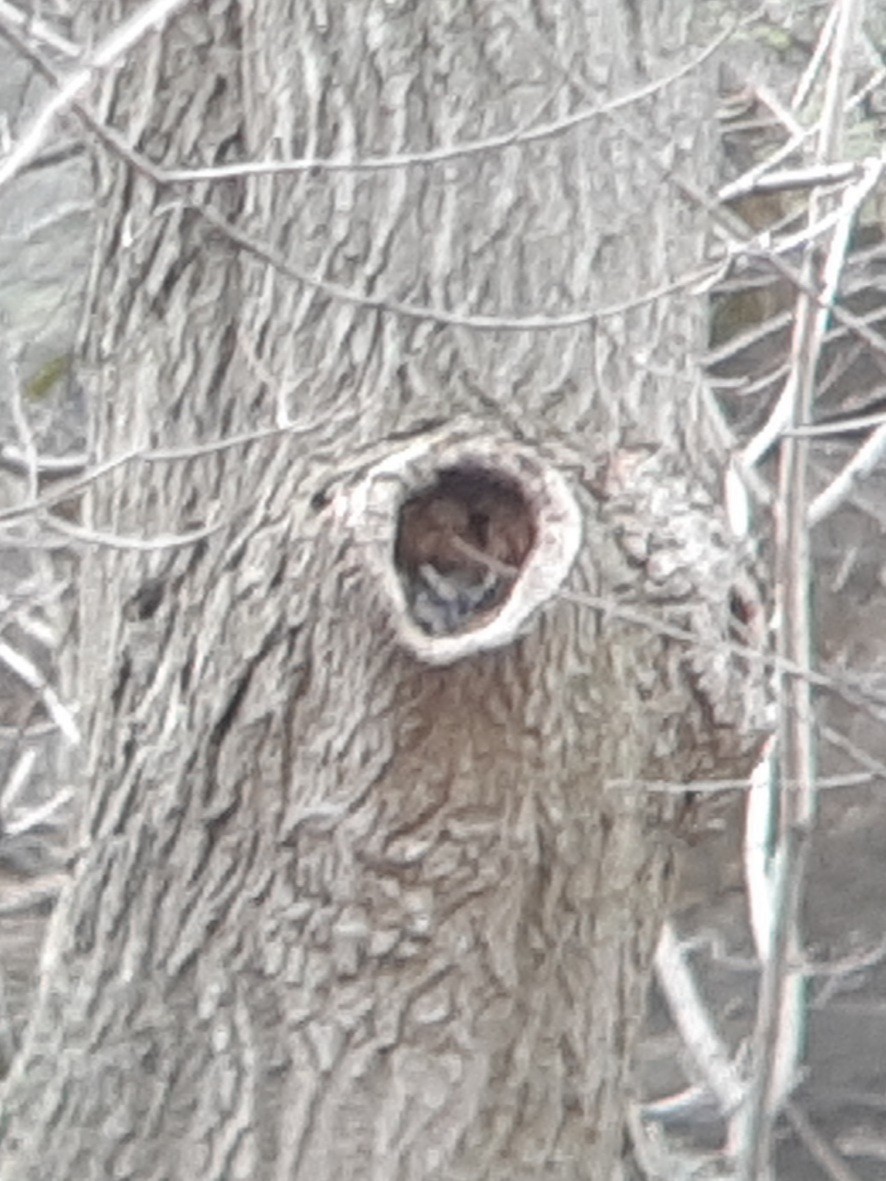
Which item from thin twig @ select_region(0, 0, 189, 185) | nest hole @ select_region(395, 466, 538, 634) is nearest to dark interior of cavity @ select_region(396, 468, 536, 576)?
nest hole @ select_region(395, 466, 538, 634)

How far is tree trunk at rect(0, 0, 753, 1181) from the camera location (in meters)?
2.79

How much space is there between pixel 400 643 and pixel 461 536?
14 centimetres

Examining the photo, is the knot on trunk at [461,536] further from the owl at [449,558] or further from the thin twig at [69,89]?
the thin twig at [69,89]

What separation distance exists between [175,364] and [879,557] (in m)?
3.67

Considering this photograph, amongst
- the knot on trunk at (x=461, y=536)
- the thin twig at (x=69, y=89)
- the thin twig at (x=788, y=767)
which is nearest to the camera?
the thin twig at (x=69, y=89)

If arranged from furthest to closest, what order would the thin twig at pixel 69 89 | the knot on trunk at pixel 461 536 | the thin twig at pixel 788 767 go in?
the thin twig at pixel 788 767, the knot on trunk at pixel 461 536, the thin twig at pixel 69 89

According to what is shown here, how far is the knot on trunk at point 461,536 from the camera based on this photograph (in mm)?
2713

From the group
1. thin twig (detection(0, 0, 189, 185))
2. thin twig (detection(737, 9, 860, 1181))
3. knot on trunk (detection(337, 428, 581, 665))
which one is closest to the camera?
thin twig (detection(0, 0, 189, 185))

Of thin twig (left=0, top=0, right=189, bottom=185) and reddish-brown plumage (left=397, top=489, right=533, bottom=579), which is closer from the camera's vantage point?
thin twig (left=0, top=0, right=189, bottom=185)

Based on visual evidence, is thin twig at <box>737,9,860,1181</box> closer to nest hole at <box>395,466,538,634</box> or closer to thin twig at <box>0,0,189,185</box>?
nest hole at <box>395,466,538,634</box>

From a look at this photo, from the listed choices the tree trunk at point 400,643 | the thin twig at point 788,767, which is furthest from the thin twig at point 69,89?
the thin twig at point 788,767

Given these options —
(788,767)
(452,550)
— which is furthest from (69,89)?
(788,767)

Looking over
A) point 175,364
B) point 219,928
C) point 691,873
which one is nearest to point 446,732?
point 219,928

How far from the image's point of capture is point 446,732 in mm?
2793
